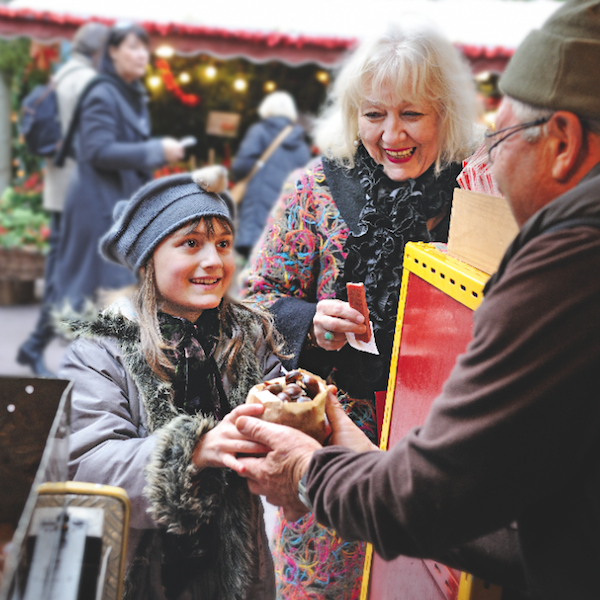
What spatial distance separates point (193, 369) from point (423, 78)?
912 mm

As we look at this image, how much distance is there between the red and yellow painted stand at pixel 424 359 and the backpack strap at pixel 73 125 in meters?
3.23

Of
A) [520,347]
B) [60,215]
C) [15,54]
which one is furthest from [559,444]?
[15,54]

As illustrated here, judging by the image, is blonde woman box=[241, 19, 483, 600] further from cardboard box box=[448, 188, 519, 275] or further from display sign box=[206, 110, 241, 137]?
display sign box=[206, 110, 241, 137]

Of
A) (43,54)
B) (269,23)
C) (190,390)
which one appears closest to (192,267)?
(190,390)

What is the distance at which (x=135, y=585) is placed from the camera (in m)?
1.38

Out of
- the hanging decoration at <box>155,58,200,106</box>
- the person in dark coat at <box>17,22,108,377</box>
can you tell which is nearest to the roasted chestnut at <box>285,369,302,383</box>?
the person in dark coat at <box>17,22,108,377</box>

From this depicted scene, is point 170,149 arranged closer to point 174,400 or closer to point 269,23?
point 269,23

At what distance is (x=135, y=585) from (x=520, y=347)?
1.00 meters

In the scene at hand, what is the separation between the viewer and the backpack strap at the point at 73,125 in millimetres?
4117

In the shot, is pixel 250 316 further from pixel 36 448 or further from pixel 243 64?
pixel 243 64

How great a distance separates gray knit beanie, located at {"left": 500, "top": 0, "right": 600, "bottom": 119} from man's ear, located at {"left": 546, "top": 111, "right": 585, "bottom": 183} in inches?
0.6

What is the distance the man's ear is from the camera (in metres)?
0.93

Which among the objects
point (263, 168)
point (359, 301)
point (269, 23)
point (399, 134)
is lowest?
point (263, 168)

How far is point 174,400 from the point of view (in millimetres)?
1465
